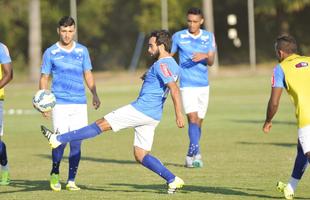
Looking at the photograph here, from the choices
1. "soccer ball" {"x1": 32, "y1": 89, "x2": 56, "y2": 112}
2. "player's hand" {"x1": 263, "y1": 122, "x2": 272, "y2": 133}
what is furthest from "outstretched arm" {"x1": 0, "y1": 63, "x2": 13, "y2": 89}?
"player's hand" {"x1": 263, "y1": 122, "x2": 272, "y2": 133}

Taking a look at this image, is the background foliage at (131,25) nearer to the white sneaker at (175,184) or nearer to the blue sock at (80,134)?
the white sneaker at (175,184)

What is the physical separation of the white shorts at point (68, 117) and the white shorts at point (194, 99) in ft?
10.9

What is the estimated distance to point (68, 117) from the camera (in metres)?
12.7

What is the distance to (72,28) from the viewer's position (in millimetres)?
12633

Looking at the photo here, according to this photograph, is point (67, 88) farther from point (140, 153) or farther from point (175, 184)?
point (175, 184)

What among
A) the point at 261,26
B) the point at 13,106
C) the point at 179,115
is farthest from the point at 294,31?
the point at 179,115

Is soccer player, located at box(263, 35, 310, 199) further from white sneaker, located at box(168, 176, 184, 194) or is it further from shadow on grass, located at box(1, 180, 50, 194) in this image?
shadow on grass, located at box(1, 180, 50, 194)

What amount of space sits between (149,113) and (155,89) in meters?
0.31

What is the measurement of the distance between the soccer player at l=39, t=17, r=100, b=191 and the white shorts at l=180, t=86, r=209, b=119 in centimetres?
316

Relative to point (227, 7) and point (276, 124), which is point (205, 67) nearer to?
point (276, 124)

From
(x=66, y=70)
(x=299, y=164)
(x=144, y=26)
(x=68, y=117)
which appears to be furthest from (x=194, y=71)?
(x=144, y=26)

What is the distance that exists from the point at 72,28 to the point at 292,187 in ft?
11.6

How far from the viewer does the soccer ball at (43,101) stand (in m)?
12.3

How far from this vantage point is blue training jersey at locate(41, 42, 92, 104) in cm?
1284
